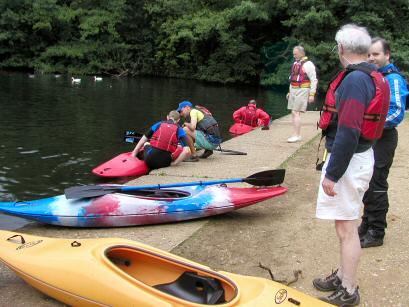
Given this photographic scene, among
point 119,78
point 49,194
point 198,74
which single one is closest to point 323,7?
point 198,74

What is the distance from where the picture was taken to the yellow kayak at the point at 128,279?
9.65 feet

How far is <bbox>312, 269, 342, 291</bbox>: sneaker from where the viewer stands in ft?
11.4

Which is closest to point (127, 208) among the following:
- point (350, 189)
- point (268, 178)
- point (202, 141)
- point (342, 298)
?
point (268, 178)

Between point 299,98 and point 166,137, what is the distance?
263 cm

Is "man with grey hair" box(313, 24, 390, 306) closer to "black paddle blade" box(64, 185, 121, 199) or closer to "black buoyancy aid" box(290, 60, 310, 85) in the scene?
"black paddle blade" box(64, 185, 121, 199)

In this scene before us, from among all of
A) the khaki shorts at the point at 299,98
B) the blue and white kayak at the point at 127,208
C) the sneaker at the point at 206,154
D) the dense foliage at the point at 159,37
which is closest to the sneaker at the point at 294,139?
the khaki shorts at the point at 299,98

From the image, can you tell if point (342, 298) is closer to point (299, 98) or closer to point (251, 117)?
point (299, 98)

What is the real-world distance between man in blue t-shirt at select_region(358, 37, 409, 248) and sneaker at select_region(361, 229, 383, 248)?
0.32 ft

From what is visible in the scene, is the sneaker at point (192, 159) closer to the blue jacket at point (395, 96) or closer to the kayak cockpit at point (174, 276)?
the blue jacket at point (395, 96)

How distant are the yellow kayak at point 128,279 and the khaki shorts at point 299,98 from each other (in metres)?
6.09

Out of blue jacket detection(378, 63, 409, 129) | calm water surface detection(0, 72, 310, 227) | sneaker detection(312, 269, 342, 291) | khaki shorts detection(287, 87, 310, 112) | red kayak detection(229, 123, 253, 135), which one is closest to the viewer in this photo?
sneaker detection(312, 269, 342, 291)

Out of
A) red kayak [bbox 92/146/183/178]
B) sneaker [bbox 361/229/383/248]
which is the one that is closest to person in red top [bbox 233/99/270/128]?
red kayak [bbox 92/146/183/178]

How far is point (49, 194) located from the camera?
7.23 m

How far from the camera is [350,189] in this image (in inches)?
120
